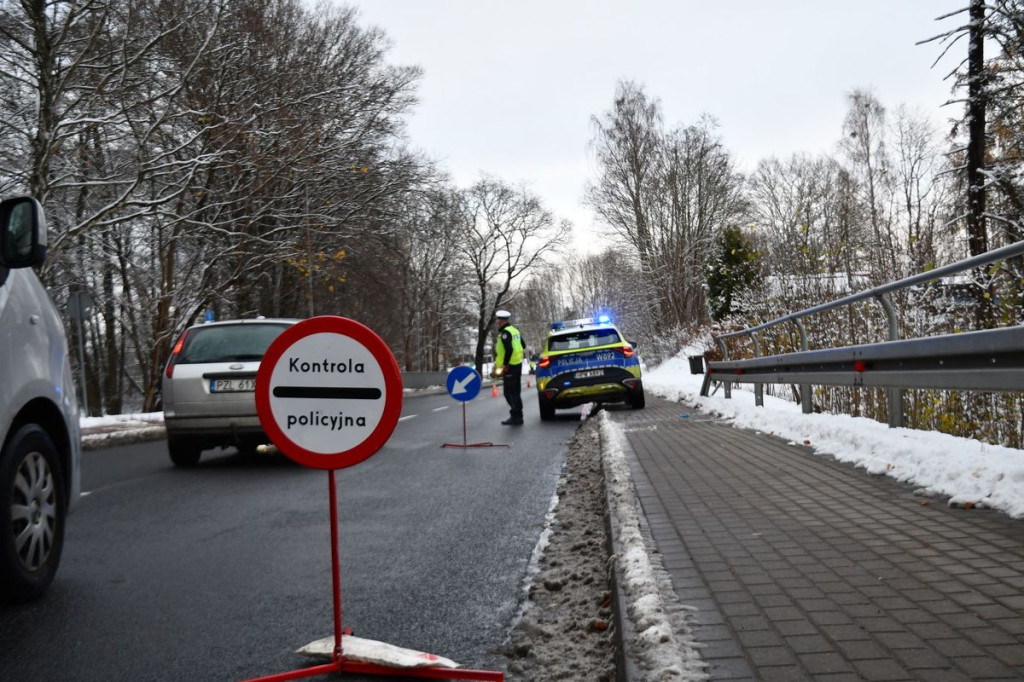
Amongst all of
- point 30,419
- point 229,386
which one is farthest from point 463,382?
point 30,419

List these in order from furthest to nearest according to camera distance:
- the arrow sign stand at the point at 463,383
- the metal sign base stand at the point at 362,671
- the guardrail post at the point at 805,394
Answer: the arrow sign stand at the point at 463,383, the guardrail post at the point at 805,394, the metal sign base stand at the point at 362,671

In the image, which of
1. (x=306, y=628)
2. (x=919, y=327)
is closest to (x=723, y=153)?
(x=919, y=327)

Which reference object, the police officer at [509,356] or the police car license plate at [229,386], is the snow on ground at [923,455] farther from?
the police car license plate at [229,386]

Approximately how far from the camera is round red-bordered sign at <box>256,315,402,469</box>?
12.5ft

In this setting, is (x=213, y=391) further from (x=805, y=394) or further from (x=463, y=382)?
(x=805, y=394)

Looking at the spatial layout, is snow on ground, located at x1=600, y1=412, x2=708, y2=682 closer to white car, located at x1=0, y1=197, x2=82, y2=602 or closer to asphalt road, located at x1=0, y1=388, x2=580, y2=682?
asphalt road, located at x1=0, y1=388, x2=580, y2=682

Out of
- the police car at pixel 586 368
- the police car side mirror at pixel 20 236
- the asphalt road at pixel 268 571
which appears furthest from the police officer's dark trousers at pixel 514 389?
the police car side mirror at pixel 20 236

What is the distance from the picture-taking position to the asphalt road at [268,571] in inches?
148

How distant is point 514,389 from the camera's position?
15.6m

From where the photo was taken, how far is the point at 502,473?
361 inches

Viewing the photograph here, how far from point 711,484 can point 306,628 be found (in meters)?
3.50

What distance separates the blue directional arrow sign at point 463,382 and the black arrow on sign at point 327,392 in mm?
10005

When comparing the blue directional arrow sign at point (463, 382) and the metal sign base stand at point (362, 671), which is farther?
the blue directional arrow sign at point (463, 382)

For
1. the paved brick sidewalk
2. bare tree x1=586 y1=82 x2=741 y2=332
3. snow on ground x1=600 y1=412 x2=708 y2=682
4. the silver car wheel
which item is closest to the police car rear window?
the paved brick sidewalk
